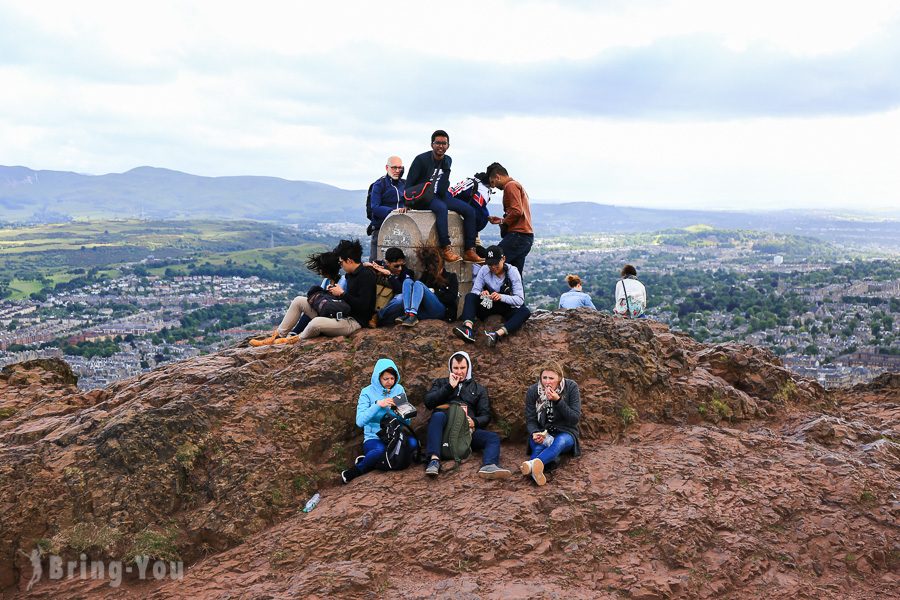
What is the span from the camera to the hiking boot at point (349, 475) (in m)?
8.93

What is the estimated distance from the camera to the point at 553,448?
8617mm

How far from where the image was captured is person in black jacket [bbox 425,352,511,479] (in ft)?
28.9

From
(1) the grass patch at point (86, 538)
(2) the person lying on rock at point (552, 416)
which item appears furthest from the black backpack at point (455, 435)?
(1) the grass patch at point (86, 538)

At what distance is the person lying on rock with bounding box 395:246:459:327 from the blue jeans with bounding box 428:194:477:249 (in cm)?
37

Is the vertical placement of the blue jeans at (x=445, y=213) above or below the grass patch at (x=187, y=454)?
above

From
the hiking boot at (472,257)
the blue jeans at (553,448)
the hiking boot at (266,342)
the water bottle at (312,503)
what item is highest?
the hiking boot at (472,257)

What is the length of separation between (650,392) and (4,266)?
150285 millimetres

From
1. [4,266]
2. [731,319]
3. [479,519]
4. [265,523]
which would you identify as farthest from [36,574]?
[4,266]

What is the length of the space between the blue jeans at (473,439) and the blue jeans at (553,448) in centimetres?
51

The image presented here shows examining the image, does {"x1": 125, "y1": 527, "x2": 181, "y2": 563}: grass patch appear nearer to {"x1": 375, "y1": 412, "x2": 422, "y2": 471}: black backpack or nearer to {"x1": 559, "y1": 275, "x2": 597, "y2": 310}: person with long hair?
{"x1": 375, "y1": 412, "x2": 422, "y2": 471}: black backpack

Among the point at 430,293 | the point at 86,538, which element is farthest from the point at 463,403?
the point at 86,538

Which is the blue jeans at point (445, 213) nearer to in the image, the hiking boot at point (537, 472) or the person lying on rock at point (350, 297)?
the person lying on rock at point (350, 297)

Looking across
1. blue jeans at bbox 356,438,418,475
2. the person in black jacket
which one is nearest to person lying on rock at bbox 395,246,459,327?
the person in black jacket

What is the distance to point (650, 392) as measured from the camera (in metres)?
10.6
